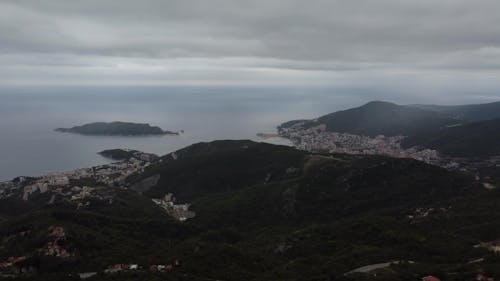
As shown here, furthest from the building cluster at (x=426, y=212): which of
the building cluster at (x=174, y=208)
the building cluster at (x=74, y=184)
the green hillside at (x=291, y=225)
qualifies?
the building cluster at (x=74, y=184)

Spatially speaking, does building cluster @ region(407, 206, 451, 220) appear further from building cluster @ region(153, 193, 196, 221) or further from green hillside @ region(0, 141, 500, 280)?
building cluster @ region(153, 193, 196, 221)

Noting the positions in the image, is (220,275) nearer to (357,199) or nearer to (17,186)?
(357,199)

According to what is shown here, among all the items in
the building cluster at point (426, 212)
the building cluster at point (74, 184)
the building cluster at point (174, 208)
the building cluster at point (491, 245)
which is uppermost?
the building cluster at point (491, 245)

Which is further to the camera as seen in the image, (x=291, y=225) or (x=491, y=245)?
(x=291, y=225)

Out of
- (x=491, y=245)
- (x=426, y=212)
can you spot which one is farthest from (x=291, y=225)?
(x=491, y=245)

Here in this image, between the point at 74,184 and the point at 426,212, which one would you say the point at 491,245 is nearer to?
the point at 426,212

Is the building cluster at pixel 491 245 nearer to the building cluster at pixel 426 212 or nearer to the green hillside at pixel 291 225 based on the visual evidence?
the green hillside at pixel 291 225

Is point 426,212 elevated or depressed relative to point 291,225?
elevated

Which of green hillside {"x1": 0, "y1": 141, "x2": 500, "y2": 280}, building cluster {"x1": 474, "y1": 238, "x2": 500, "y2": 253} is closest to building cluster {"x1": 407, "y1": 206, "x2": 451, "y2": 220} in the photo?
green hillside {"x1": 0, "y1": 141, "x2": 500, "y2": 280}

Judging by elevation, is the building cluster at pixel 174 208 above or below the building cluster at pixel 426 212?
below
